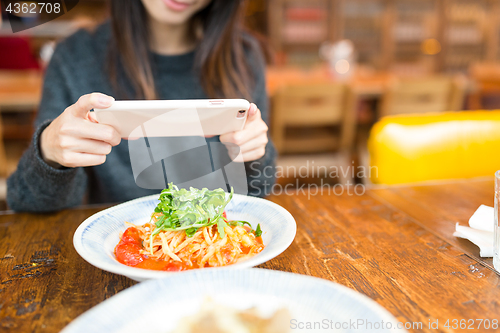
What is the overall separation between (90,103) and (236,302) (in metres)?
0.42

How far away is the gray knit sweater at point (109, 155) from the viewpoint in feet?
3.13

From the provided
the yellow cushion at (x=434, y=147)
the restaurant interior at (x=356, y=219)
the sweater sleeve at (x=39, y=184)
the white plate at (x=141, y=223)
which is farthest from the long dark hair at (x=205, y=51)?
the white plate at (x=141, y=223)

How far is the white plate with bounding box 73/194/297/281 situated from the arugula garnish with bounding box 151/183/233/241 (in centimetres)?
9

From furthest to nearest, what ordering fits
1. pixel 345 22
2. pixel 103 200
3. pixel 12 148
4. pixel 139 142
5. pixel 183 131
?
pixel 345 22 < pixel 12 148 < pixel 103 200 < pixel 139 142 < pixel 183 131

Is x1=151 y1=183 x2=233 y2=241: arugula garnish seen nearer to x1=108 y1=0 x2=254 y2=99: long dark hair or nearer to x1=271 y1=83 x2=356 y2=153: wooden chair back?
x1=108 y1=0 x2=254 y2=99: long dark hair

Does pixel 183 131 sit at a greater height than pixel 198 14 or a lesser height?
lesser

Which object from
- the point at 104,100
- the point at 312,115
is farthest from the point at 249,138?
the point at 312,115

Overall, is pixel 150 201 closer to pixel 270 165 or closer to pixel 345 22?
pixel 270 165

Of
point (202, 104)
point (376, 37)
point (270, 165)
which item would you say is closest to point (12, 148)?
point (270, 165)

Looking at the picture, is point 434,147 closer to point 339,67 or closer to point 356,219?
point 356,219

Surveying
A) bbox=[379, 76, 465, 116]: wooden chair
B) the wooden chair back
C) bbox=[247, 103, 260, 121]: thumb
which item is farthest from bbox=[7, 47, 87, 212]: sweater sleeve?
bbox=[379, 76, 465, 116]: wooden chair

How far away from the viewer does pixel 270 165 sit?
1149mm

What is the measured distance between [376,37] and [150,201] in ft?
18.1

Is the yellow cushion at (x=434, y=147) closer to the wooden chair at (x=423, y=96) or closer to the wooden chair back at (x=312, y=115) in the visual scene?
the wooden chair back at (x=312, y=115)
